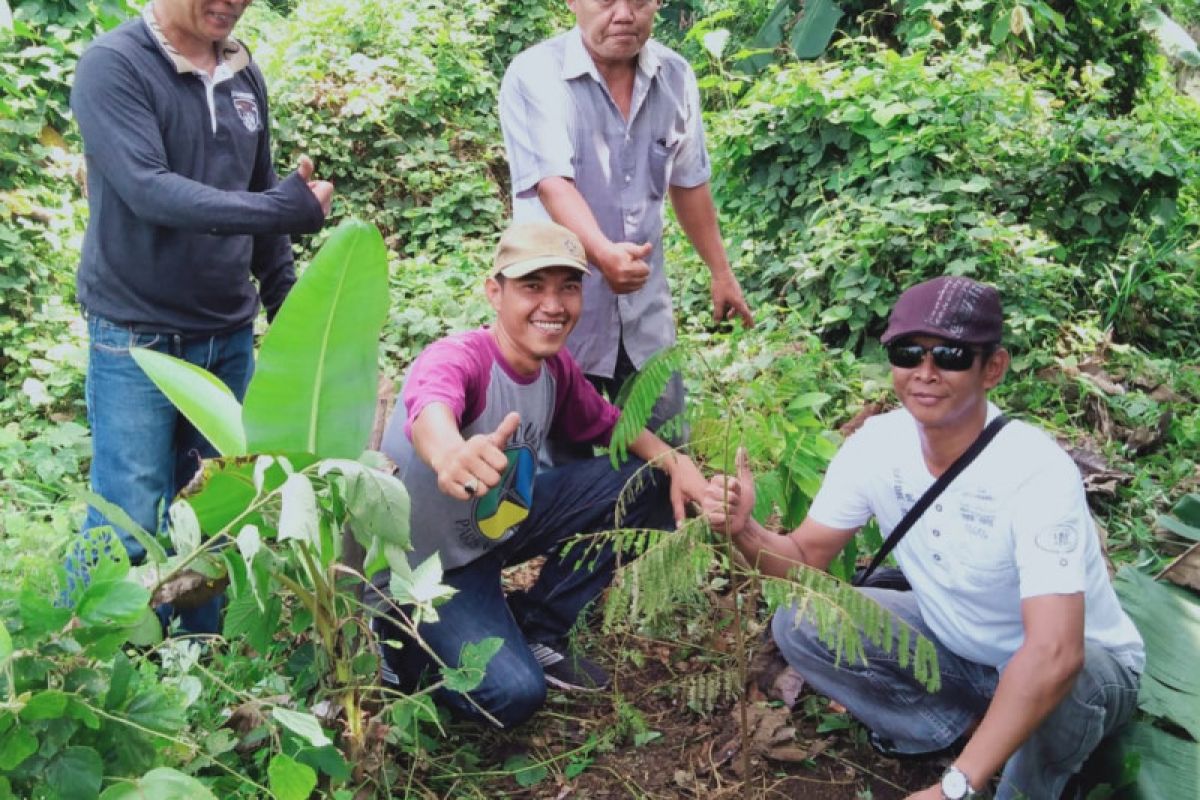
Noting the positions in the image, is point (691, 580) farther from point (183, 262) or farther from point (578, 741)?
point (183, 262)

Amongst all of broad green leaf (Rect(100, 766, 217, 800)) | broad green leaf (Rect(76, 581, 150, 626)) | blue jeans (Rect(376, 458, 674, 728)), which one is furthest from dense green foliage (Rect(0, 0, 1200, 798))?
blue jeans (Rect(376, 458, 674, 728))

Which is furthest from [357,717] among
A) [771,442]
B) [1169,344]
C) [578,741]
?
[1169,344]

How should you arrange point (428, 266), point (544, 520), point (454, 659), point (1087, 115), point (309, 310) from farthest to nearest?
point (428, 266), point (1087, 115), point (544, 520), point (454, 659), point (309, 310)

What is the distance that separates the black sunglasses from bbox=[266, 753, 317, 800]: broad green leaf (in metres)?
1.46

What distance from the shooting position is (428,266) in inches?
288

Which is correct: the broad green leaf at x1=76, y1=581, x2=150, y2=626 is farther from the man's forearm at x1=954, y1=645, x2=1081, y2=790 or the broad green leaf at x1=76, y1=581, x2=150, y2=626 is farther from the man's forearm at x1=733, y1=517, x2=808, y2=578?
the man's forearm at x1=954, y1=645, x2=1081, y2=790

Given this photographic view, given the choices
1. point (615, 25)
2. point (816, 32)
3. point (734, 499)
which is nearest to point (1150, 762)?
point (734, 499)

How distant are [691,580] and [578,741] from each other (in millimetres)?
985

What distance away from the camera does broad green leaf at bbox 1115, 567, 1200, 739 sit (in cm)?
243

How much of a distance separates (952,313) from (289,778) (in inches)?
63.3

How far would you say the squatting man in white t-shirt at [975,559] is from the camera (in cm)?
209

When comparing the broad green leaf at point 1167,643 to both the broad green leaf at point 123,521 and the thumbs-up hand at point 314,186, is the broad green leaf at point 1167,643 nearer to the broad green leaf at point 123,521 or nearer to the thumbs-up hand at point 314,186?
the broad green leaf at point 123,521

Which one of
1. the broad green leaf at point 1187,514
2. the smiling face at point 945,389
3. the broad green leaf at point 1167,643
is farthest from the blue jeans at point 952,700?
the broad green leaf at point 1187,514

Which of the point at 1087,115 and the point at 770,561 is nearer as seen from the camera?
the point at 770,561
